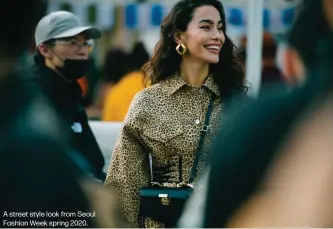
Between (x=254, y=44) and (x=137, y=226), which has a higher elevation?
(x=254, y=44)

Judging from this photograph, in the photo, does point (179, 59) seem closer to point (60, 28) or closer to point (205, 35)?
point (205, 35)

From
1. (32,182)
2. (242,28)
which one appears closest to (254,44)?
(242,28)

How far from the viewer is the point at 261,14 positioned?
4453 millimetres

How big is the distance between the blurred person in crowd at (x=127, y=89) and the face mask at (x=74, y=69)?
0.54ft

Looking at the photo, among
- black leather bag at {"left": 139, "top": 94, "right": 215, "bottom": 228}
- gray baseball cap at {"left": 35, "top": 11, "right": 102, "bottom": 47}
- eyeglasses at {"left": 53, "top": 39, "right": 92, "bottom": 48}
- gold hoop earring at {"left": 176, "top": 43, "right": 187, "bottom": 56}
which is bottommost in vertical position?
black leather bag at {"left": 139, "top": 94, "right": 215, "bottom": 228}

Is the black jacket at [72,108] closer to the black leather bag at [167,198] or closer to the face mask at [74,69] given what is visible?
the face mask at [74,69]

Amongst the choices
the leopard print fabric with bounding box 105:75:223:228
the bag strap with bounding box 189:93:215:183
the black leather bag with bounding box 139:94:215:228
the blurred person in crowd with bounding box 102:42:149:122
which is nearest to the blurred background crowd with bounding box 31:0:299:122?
the blurred person in crowd with bounding box 102:42:149:122

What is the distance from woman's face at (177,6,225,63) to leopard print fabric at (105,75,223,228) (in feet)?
0.44

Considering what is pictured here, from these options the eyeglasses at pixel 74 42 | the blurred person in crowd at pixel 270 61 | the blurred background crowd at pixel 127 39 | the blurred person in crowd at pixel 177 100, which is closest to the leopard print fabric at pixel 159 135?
the blurred person in crowd at pixel 177 100

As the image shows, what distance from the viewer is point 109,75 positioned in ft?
14.8

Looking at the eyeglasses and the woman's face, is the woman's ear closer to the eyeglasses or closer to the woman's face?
the woman's face

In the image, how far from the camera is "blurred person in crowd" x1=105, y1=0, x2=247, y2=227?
440cm

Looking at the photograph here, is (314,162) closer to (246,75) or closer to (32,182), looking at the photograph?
(246,75)

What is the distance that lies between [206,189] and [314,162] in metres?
0.52
